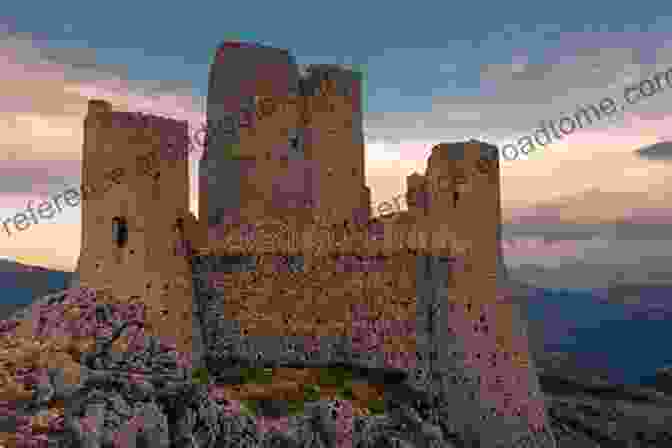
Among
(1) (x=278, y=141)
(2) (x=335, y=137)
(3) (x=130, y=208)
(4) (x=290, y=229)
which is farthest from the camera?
(2) (x=335, y=137)

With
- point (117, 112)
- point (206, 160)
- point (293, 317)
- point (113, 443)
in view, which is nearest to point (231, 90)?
point (206, 160)

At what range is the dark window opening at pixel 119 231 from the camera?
87.7 ft

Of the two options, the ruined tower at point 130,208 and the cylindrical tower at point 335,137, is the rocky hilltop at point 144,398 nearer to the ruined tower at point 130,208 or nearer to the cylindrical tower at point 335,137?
the ruined tower at point 130,208

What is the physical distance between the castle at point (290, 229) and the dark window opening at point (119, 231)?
0.05m

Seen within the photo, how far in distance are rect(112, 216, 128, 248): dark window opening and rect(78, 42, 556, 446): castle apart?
5 cm

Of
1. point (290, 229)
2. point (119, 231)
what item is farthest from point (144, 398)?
point (290, 229)

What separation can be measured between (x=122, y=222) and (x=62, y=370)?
7.81m

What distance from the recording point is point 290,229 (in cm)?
3169

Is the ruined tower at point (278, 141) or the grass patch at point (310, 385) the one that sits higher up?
the ruined tower at point (278, 141)

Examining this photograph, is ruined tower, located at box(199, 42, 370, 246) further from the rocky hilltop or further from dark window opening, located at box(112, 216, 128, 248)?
the rocky hilltop

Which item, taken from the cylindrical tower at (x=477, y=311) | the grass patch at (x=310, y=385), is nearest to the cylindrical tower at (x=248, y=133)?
the grass patch at (x=310, y=385)

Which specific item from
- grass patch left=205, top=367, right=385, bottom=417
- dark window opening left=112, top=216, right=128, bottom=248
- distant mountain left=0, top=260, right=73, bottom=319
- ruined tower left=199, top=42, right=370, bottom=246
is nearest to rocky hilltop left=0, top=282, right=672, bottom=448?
grass patch left=205, top=367, right=385, bottom=417

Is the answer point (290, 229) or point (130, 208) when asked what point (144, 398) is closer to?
point (130, 208)

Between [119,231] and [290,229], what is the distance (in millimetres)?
7797
